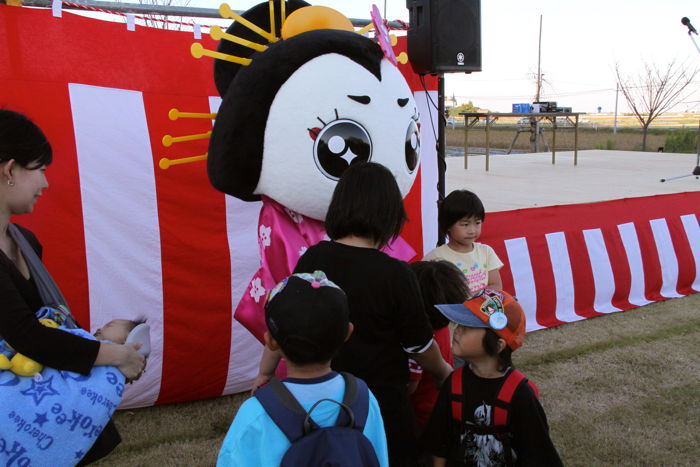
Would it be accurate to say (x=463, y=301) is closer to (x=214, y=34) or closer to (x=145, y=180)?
(x=214, y=34)

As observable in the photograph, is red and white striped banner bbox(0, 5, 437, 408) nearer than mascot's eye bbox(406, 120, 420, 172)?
No

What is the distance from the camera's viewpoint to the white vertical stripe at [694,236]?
4949 mm

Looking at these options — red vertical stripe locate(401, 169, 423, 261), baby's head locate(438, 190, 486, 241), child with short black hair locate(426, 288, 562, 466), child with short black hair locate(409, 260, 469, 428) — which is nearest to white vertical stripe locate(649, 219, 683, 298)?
red vertical stripe locate(401, 169, 423, 261)

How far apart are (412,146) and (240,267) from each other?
1.20 m

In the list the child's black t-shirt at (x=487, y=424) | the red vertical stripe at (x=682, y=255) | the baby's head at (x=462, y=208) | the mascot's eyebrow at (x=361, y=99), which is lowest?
the red vertical stripe at (x=682, y=255)

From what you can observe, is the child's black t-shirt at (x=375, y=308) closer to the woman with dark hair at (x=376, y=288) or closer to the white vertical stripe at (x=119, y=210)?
the woman with dark hair at (x=376, y=288)

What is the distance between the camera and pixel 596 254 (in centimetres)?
450

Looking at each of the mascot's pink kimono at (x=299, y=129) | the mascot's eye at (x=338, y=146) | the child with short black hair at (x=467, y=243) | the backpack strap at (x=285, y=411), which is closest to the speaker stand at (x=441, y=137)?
the child with short black hair at (x=467, y=243)

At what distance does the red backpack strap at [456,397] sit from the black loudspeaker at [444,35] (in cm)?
204

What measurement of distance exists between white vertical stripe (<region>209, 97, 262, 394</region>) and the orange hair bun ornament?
85cm

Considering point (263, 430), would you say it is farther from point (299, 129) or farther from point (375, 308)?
point (299, 129)

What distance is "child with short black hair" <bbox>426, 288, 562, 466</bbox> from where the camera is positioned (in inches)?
68.5

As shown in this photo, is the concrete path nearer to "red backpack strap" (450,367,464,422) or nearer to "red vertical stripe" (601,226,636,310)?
"red vertical stripe" (601,226,636,310)

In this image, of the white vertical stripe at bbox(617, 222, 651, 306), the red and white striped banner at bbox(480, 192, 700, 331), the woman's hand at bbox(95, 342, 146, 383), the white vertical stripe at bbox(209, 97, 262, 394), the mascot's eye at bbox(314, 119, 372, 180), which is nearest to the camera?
the woman's hand at bbox(95, 342, 146, 383)
